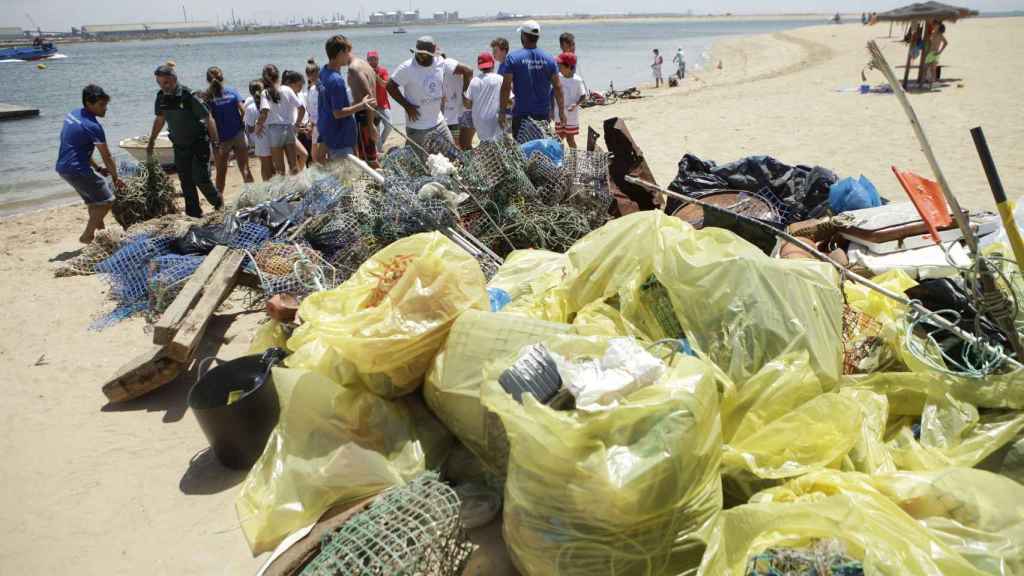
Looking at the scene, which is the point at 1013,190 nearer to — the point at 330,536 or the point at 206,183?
the point at 330,536

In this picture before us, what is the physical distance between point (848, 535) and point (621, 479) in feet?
1.81

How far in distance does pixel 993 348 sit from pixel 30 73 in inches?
1864

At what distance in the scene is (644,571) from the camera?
6.08 ft

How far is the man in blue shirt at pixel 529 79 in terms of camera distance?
6.04 meters

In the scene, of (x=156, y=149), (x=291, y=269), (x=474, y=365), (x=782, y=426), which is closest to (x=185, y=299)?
(x=291, y=269)

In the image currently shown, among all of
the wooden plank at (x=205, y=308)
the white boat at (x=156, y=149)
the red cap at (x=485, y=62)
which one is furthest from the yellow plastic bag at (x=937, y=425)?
the white boat at (x=156, y=149)

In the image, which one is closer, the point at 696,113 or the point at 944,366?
the point at 944,366

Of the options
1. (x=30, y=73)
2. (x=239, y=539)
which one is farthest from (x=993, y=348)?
(x=30, y=73)

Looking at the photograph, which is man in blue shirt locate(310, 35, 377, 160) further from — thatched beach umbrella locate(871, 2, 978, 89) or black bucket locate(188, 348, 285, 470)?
thatched beach umbrella locate(871, 2, 978, 89)

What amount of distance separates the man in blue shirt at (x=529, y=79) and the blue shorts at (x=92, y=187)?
3850 mm

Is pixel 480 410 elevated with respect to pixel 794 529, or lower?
lower

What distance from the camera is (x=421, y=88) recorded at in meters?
6.02

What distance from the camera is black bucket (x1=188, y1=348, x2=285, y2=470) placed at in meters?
2.74

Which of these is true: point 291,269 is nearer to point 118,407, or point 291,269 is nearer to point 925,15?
point 118,407
